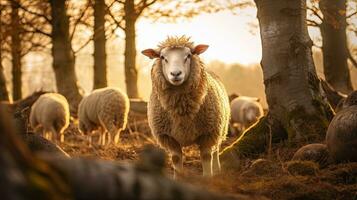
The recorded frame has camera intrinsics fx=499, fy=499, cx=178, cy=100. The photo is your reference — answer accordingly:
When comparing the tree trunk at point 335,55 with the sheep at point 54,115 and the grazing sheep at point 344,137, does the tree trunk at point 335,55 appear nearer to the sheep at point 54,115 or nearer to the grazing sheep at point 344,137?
the sheep at point 54,115

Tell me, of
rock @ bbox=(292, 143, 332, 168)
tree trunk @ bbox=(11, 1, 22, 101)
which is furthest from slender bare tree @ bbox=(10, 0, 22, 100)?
rock @ bbox=(292, 143, 332, 168)

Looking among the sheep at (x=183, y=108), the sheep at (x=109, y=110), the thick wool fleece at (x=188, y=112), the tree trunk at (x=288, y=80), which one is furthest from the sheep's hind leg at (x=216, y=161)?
the sheep at (x=109, y=110)

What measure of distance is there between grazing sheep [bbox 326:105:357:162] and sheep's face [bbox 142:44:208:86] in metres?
1.82

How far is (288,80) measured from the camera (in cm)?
757

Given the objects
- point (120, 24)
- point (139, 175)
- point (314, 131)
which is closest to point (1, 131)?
point (139, 175)

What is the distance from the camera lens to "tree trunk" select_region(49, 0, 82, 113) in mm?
16547

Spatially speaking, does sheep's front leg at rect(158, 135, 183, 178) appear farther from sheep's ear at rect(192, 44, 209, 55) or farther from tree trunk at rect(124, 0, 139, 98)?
tree trunk at rect(124, 0, 139, 98)

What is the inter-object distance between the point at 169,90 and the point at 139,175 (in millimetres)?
4254

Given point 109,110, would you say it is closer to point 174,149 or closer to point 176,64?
point 174,149

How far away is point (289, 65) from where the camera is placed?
755 cm

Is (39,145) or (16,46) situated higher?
(16,46)

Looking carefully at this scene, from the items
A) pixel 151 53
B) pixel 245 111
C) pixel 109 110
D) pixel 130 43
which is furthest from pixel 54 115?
pixel 151 53

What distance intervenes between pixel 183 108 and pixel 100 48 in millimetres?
11725

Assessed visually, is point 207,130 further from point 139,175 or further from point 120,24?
point 120,24
